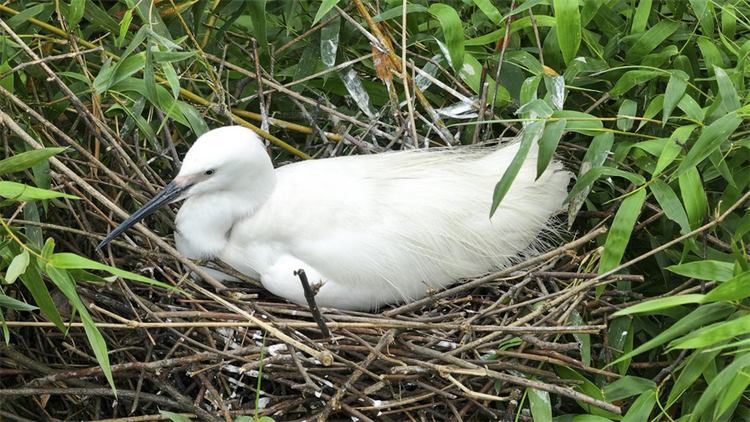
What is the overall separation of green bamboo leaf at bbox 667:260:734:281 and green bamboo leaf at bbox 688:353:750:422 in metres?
0.17

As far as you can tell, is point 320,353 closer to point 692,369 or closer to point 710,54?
point 692,369

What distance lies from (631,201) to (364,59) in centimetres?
95

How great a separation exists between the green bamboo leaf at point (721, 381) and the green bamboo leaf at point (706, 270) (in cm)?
17

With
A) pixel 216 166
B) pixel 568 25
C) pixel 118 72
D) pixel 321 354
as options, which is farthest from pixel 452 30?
pixel 321 354

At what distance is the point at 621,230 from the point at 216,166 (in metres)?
0.91

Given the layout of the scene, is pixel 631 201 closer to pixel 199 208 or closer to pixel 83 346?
pixel 199 208

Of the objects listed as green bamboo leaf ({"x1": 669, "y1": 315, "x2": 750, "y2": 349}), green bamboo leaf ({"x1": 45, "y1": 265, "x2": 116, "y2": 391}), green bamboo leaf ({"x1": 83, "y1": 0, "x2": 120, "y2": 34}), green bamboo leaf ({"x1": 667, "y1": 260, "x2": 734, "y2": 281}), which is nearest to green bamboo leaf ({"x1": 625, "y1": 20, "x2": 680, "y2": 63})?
green bamboo leaf ({"x1": 667, "y1": 260, "x2": 734, "y2": 281})

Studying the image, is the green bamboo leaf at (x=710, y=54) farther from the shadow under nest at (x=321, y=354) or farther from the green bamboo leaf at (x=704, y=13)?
the shadow under nest at (x=321, y=354)

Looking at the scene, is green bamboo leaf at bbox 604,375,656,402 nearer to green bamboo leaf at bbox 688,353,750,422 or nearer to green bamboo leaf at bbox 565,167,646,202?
green bamboo leaf at bbox 688,353,750,422

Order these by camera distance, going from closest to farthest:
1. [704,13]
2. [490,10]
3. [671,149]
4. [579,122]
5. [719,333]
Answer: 1. [719,333]
2. [671,149]
3. [579,122]
4. [704,13]
5. [490,10]

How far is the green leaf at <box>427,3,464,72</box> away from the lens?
221 cm

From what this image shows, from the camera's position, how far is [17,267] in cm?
150

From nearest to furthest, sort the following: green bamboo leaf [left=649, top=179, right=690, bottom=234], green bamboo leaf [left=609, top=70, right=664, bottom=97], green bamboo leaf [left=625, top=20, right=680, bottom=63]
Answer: green bamboo leaf [left=649, top=179, right=690, bottom=234] < green bamboo leaf [left=609, top=70, right=664, bottom=97] < green bamboo leaf [left=625, top=20, right=680, bottom=63]

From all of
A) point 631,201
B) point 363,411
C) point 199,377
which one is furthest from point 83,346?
point 631,201
